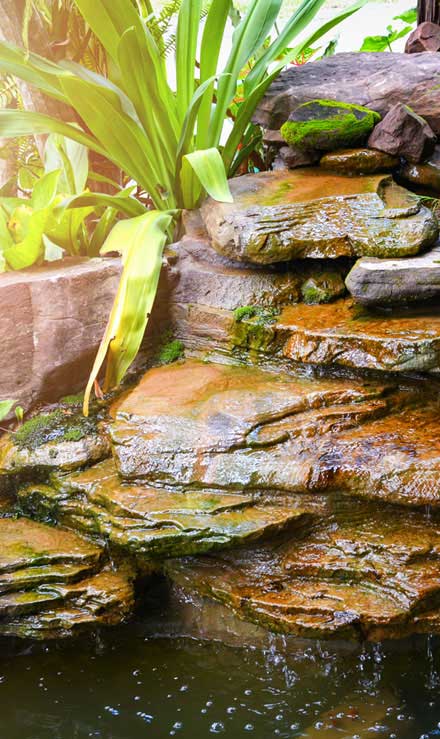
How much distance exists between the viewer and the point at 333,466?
2.80 m

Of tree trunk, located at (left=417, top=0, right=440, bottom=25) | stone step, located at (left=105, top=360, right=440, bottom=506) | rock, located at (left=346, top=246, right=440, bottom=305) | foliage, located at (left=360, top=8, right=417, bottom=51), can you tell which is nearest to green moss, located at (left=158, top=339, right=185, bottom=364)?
stone step, located at (left=105, top=360, right=440, bottom=506)

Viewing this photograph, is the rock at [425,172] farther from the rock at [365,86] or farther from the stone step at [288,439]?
the stone step at [288,439]

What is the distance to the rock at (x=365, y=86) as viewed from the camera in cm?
418

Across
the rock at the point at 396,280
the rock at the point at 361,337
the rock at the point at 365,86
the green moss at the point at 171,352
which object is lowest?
the green moss at the point at 171,352

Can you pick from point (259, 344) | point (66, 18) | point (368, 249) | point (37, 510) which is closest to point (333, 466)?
point (259, 344)

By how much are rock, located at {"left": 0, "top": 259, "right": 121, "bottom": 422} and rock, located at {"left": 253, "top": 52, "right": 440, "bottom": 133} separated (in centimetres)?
158

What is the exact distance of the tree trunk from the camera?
538cm

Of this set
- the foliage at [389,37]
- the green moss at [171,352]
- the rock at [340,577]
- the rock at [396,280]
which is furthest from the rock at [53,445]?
the foliage at [389,37]

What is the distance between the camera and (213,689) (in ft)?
8.83

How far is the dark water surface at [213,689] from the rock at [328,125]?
281 cm

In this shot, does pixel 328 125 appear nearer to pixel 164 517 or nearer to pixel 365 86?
pixel 365 86

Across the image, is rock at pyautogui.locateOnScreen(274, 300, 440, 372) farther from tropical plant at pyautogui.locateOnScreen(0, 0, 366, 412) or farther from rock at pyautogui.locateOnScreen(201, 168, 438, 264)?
tropical plant at pyautogui.locateOnScreen(0, 0, 366, 412)

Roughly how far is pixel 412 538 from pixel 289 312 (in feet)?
4.40

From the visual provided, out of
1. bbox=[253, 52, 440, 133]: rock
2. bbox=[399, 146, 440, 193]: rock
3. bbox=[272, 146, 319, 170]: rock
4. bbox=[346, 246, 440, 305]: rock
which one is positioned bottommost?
bbox=[346, 246, 440, 305]: rock
